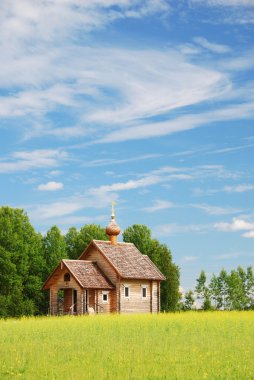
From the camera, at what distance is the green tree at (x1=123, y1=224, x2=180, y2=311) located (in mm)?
80562

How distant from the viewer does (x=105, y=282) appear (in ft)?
208

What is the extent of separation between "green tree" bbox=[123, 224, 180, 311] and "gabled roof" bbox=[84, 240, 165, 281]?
1095 cm

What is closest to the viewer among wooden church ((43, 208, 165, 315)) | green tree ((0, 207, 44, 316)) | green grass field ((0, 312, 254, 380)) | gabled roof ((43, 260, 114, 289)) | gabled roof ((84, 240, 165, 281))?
green grass field ((0, 312, 254, 380))

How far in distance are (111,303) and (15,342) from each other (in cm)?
3328

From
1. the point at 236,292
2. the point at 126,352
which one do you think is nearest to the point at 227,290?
the point at 236,292

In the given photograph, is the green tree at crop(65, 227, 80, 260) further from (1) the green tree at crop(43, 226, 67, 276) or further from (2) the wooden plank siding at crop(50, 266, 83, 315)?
(2) the wooden plank siding at crop(50, 266, 83, 315)

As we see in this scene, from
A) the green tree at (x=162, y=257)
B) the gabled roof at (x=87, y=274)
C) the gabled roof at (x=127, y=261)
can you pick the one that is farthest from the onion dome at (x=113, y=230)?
the green tree at (x=162, y=257)

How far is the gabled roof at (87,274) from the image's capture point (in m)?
61.3

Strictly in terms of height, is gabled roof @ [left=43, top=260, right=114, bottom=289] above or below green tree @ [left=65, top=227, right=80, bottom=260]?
below

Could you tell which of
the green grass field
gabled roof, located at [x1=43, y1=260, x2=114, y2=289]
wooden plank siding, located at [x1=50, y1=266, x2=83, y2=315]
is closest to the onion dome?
gabled roof, located at [x1=43, y1=260, x2=114, y2=289]

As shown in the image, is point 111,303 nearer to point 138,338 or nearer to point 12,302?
point 12,302

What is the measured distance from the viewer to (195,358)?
80.3 feet

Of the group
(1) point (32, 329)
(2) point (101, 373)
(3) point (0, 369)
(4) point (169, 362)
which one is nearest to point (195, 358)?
(4) point (169, 362)

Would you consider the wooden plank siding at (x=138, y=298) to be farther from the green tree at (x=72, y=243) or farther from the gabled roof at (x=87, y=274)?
the green tree at (x=72, y=243)
